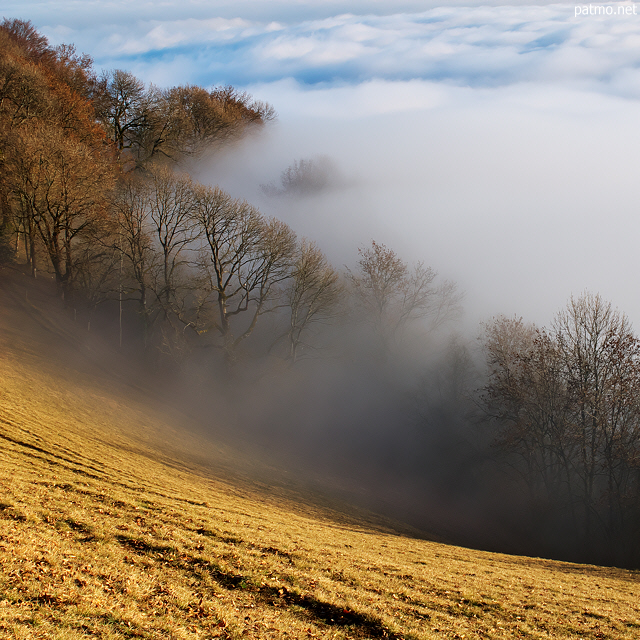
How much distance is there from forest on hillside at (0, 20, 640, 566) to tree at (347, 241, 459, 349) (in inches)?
10.4

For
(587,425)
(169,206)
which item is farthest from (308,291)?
(587,425)

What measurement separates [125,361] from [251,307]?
69.3 ft

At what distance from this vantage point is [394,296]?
6444 centimetres

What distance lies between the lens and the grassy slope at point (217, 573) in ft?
26.6

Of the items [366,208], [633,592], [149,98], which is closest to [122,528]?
[633,592]

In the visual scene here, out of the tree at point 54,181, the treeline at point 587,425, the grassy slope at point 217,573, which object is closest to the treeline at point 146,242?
the tree at point 54,181

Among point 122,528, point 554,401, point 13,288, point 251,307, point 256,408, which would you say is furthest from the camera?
point 251,307

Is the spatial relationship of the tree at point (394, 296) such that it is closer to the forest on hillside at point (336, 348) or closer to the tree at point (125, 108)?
the forest on hillside at point (336, 348)

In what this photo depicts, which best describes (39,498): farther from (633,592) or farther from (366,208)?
(366,208)

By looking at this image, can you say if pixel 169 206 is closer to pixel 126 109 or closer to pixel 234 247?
pixel 234 247

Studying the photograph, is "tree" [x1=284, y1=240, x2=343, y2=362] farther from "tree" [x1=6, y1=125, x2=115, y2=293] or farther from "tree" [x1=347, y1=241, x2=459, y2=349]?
"tree" [x1=6, y1=125, x2=115, y2=293]

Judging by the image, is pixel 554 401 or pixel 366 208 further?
pixel 366 208

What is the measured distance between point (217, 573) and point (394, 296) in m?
56.3

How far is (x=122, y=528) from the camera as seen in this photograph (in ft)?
37.8
